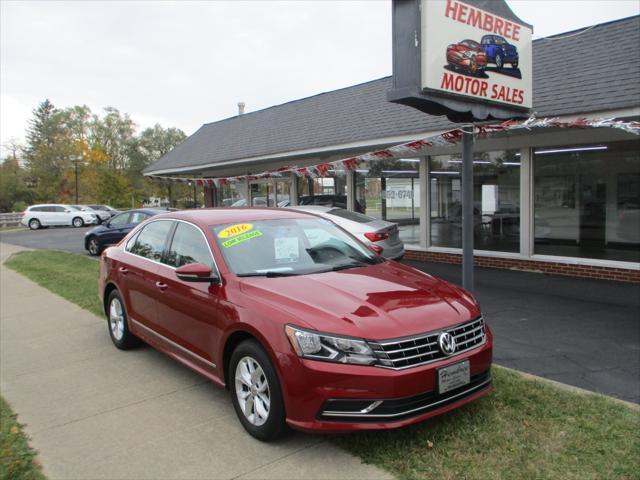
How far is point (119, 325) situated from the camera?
5.77 meters

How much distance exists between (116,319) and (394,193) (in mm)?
8924

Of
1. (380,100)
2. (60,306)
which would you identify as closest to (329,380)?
(60,306)

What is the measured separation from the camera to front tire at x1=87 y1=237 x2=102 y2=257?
1557 centimetres

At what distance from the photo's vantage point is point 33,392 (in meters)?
4.69

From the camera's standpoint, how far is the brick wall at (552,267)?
8875 mm

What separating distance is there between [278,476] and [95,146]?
220 feet

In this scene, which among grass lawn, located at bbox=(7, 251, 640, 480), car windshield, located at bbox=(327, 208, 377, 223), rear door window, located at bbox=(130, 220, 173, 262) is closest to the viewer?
grass lawn, located at bbox=(7, 251, 640, 480)

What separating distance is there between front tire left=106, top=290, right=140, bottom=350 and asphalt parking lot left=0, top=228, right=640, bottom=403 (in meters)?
3.93

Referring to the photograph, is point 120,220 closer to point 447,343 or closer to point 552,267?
point 552,267

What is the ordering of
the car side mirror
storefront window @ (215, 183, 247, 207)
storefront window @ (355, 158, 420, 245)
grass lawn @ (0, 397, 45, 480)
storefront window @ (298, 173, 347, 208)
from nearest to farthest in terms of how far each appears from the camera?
grass lawn @ (0, 397, 45, 480)
the car side mirror
storefront window @ (355, 158, 420, 245)
storefront window @ (298, 173, 347, 208)
storefront window @ (215, 183, 247, 207)

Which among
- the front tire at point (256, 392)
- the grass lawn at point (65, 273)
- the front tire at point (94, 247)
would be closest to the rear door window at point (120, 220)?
the front tire at point (94, 247)

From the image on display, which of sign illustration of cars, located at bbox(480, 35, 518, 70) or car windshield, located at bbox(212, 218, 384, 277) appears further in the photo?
sign illustration of cars, located at bbox(480, 35, 518, 70)

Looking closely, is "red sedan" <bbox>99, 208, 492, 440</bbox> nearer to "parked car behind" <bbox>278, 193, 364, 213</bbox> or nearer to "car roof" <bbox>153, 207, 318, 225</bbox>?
"car roof" <bbox>153, 207, 318, 225</bbox>

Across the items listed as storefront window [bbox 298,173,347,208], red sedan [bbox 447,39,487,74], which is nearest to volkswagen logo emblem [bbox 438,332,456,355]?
red sedan [bbox 447,39,487,74]
